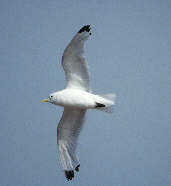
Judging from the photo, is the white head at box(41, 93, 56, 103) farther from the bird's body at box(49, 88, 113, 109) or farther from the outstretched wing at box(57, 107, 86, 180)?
the outstretched wing at box(57, 107, 86, 180)

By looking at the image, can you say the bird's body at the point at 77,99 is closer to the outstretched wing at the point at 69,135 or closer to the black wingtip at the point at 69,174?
the outstretched wing at the point at 69,135

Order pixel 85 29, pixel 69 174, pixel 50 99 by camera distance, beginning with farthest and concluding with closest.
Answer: pixel 69 174
pixel 50 99
pixel 85 29

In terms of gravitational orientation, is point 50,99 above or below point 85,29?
below

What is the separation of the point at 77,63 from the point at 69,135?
44.3 inches

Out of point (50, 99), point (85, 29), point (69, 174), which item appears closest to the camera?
point (85, 29)

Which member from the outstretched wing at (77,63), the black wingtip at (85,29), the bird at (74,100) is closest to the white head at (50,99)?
the bird at (74,100)

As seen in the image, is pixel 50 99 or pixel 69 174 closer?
pixel 50 99

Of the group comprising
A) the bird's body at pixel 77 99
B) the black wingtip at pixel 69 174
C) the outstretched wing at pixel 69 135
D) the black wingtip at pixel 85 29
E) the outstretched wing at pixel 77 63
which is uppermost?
the black wingtip at pixel 85 29

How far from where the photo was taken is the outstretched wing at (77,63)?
5.96 metres

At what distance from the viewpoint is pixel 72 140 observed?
648 cm

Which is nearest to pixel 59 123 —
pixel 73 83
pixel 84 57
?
pixel 73 83

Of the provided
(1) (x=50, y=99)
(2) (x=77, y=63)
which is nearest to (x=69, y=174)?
(1) (x=50, y=99)

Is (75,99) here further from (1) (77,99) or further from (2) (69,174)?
(2) (69,174)

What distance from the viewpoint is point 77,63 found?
607 cm
